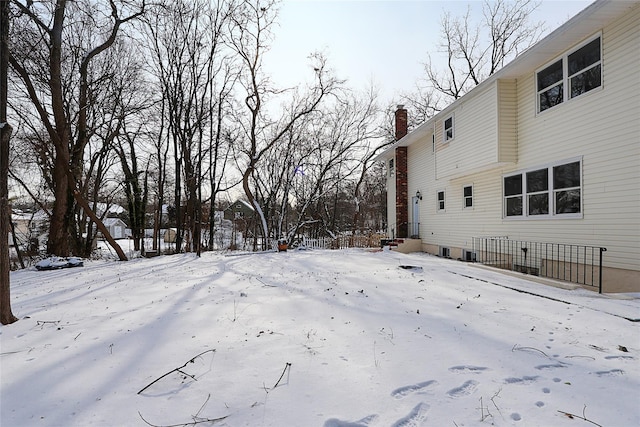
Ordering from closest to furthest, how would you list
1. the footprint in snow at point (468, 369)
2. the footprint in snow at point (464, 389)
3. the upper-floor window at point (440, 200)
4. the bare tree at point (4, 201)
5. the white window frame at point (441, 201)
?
the footprint in snow at point (464, 389)
the footprint in snow at point (468, 369)
the bare tree at point (4, 201)
the white window frame at point (441, 201)
the upper-floor window at point (440, 200)

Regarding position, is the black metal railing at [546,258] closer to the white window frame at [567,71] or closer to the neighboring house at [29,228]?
the white window frame at [567,71]

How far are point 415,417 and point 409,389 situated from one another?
1.04ft

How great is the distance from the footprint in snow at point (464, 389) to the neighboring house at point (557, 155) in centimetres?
560

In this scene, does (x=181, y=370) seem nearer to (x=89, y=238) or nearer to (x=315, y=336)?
(x=315, y=336)

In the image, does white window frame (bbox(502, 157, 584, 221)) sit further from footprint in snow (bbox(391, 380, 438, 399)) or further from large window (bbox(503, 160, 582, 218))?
footprint in snow (bbox(391, 380, 438, 399))

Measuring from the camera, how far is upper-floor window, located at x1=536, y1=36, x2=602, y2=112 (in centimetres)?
691

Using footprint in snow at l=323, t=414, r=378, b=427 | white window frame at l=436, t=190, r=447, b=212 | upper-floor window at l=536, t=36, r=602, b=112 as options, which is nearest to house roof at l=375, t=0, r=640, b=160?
upper-floor window at l=536, t=36, r=602, b=112

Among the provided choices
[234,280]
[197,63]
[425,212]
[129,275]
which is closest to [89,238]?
[197,63]

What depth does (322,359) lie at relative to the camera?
2898 millimetres

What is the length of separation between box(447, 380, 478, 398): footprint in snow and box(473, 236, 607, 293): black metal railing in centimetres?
509

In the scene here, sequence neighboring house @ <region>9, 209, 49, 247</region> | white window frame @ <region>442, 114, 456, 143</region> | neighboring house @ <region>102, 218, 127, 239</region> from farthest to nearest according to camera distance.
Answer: neighboring house @ <region>102, 218, 127, 239</region>
neighboring house @ <region>9, 209, 49, 247</region>
white window frame @ <region>442, 114, 456, 143</region>

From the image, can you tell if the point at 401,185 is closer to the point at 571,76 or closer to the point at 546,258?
the point at 546,258

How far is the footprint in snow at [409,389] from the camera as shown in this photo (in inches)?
92.8

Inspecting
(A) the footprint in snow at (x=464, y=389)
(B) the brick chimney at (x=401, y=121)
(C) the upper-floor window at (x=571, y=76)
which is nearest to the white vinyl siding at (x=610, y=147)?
(C) the upper-floor window at (x=571, y=76)
